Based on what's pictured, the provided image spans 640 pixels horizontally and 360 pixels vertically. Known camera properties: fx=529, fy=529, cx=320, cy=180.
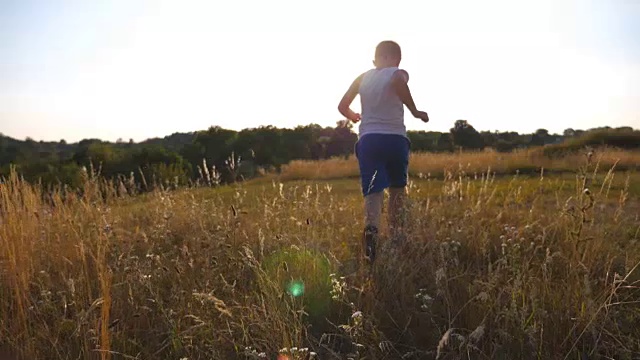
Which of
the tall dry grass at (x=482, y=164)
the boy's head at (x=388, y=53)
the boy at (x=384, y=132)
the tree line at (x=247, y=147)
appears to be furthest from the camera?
the tree line at (x=247, y=147)

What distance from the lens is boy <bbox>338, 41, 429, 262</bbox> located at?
3.88 meters

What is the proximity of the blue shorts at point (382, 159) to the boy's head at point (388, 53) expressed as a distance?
564mm

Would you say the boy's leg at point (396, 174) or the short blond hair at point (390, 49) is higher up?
the short blond hair at point (390, 49)

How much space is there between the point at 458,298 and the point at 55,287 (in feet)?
7.97

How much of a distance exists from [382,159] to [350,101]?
1.97ft

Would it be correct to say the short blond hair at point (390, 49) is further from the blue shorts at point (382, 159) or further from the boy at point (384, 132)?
the blue shorts at point (382, 159)

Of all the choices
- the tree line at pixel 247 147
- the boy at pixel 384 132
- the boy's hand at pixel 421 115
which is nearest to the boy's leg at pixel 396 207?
the boy at pixel 384 132

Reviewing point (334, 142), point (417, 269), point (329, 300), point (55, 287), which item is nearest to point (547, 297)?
point (417, 269)

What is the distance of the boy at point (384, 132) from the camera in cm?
388

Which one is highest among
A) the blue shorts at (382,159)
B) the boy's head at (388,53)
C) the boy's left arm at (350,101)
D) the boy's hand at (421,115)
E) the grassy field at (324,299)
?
the boy's head at (388,53)

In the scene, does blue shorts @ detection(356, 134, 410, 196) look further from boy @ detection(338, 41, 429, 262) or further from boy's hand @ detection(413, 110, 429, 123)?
boy's hand @ detection(413, 110, 429, 123)

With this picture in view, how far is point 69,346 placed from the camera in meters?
2.54

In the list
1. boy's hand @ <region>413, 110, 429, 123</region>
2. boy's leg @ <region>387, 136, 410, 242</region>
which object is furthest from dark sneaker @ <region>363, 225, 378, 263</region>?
boy's hand @ <region>413, 110, 429, 123</region>

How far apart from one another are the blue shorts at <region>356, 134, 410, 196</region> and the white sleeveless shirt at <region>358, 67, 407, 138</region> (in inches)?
2.2
